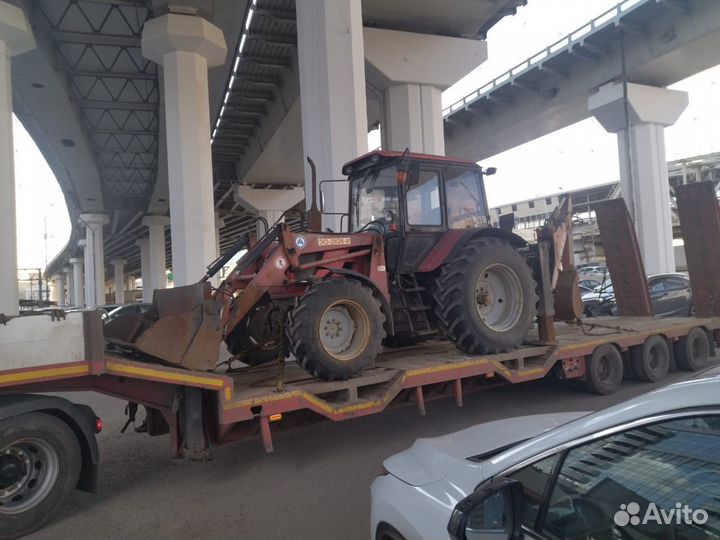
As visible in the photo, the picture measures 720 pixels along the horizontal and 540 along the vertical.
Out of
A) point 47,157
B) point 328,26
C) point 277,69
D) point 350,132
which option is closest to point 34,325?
point 350,132

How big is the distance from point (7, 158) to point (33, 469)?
39.3ft

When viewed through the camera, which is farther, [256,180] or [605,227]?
[256,180]

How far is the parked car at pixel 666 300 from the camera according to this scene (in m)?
12.1

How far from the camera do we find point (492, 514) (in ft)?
6.11

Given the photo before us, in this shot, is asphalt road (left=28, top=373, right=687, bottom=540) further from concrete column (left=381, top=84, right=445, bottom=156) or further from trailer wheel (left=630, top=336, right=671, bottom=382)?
concrete column (left=381, top=84, right=445, bottom=156)

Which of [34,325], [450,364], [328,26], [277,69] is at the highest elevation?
[277,69]

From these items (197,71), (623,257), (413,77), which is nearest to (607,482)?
(623,257)

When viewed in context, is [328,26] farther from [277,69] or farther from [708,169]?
[708,169]

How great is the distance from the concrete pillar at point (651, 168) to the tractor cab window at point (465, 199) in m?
17.1

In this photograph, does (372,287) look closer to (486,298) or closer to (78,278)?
(486,298)

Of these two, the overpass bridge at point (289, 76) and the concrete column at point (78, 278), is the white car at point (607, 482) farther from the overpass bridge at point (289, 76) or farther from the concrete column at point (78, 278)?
the concrete column at point (78, 278)

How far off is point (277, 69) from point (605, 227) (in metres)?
14.1

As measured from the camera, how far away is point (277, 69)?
19422 millimetres

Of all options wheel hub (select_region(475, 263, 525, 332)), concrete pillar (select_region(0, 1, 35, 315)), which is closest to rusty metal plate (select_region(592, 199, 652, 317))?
wheel hub (select_region(475, 263, 525, 332))
